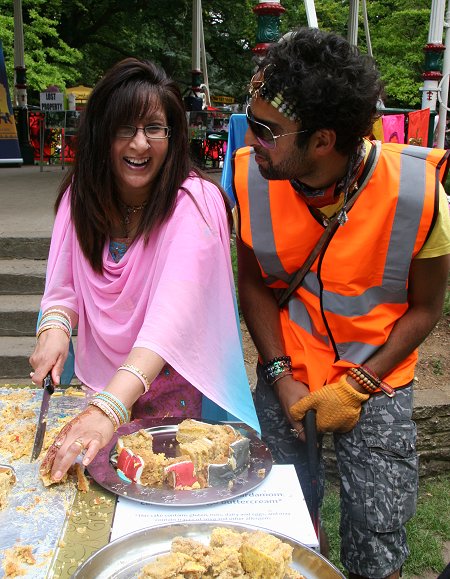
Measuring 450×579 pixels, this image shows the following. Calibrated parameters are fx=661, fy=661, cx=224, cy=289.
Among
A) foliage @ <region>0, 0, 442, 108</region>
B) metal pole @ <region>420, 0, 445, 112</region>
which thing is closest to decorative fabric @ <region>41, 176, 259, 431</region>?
metal pole @ <region>420, 0, 445, 112</region>

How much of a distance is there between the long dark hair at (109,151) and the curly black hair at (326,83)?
40cm

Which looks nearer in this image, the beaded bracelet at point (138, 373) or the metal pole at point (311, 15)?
the beaded bracelet at point (138, 373)

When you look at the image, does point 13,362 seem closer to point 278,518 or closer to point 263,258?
point 263,258

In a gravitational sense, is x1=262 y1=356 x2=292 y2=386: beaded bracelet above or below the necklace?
below

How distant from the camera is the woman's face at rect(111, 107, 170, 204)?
2.08m

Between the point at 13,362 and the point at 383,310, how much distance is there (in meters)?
3.46

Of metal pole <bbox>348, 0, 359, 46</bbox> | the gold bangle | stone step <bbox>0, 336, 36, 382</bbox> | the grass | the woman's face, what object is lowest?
the grass

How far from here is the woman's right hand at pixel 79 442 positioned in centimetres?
152

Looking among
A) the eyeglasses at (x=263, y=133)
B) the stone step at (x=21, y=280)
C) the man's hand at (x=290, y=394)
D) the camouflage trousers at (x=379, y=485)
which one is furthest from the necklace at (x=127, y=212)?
the stone step at (x=21, y=280)

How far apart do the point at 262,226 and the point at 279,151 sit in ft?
1.01

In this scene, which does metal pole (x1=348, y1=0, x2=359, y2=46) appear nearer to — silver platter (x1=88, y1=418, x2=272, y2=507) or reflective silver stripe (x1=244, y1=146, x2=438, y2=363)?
reflective silver stripe (x1=244, y1=146, x2=438, y2=363)

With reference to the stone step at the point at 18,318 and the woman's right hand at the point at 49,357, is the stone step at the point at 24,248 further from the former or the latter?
the woman's right hand at the point at 49,357

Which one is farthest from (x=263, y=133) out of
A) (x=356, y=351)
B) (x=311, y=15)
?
(x=311, y=15)

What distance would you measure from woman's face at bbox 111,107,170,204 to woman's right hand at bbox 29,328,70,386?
552 mm
